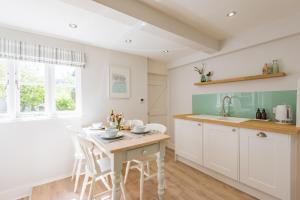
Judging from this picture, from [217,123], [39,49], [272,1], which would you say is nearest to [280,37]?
[272,1]

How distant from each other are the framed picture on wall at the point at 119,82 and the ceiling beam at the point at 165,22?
1401 millimetres

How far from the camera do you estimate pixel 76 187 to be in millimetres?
2045

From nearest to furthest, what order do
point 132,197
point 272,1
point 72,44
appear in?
point 272,1 → point 132,197 → point 72,44

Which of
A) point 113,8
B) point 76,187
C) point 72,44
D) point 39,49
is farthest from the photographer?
point 72,44

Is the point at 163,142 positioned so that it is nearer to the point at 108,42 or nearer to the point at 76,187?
the point at 76,187

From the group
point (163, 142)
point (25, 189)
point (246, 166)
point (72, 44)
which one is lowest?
point (25, 189)

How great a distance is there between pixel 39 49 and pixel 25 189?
2.08 metres

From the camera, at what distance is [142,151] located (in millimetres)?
1550

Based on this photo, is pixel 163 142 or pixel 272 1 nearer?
pixel 272 1

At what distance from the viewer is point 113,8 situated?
139 cm

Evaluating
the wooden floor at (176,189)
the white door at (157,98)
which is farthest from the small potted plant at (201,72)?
the wooden floor at (176,189)

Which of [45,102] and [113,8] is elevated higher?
[113,8]

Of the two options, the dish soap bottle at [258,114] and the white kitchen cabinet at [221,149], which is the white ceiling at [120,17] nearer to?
the dish soap bottle at [258,114]

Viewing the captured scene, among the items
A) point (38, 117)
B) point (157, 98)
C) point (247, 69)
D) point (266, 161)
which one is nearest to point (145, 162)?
point (266, 161)
